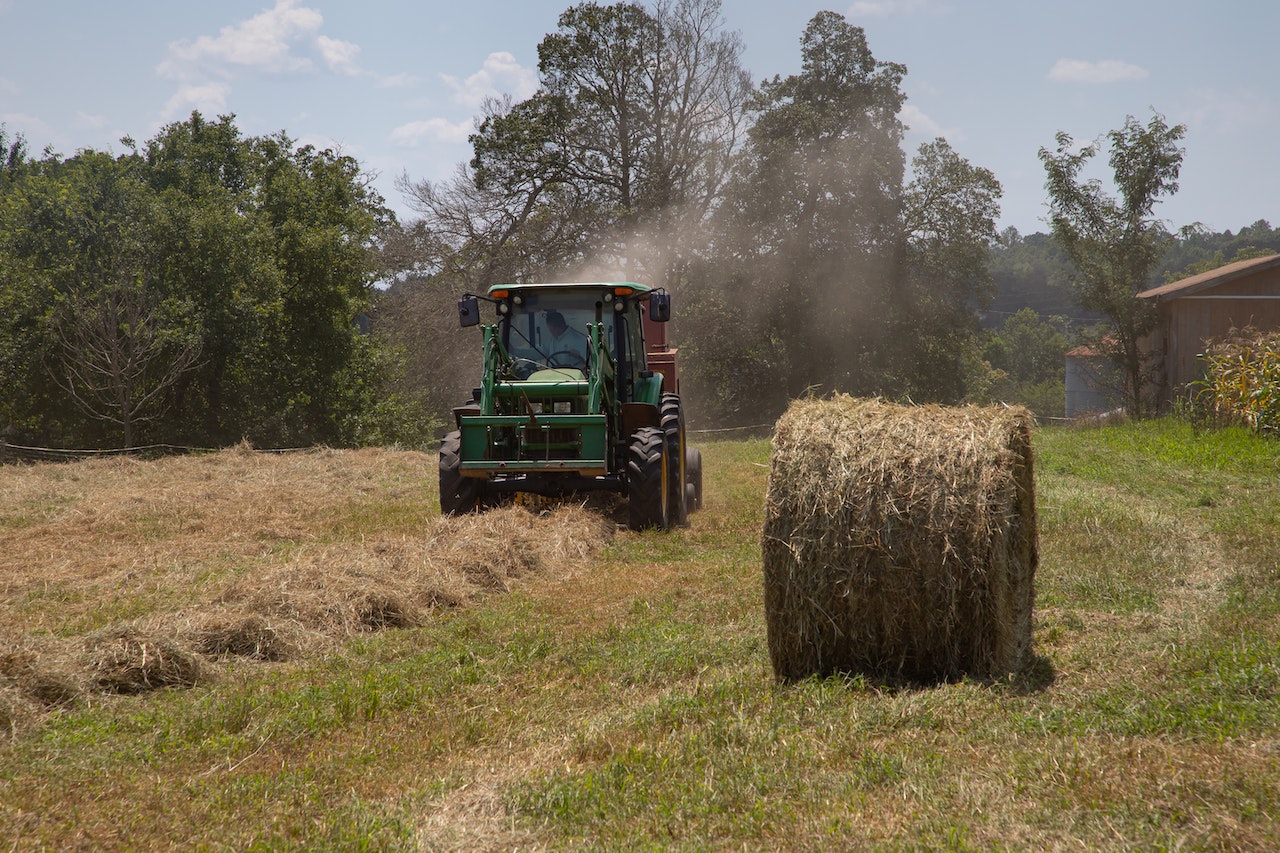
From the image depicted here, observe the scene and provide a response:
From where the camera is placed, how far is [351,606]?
567 centimetres

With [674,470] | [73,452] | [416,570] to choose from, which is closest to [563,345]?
[674,470]

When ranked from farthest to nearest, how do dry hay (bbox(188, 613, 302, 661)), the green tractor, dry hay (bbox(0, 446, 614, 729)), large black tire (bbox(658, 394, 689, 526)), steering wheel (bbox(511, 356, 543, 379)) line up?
steering wheel (bbox(511, 356, 543, 379)), large black tire (bbox(658, 394, 689, 526)), the green tractor, dry hay (bbox(188, 613, 302, 661)), dry hay (bbox(0, 446, 614, 729))

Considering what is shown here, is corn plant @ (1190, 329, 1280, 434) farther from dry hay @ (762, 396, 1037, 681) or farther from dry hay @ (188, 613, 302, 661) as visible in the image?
dry hay @ (188, 613, 302, 661)

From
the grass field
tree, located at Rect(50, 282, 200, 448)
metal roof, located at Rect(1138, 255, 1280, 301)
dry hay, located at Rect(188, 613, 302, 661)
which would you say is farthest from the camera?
metal roof, located at Rect(1138, 255, 1280, 301)

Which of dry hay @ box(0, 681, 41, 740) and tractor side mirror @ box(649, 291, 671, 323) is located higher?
tractor side mirror @ box(649, 291, 671, 323)

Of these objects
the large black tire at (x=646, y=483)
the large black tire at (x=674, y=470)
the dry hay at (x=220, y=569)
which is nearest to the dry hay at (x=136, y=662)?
the dry hay at (x=220, y=569)

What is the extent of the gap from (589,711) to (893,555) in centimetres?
146

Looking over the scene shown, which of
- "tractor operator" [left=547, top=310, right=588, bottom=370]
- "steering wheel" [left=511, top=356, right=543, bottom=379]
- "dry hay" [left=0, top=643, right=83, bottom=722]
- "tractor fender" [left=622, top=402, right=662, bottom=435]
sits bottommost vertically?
"dry hay" [left=0, top=643, right=83, bottom=722]

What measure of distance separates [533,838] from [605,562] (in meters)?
4.57

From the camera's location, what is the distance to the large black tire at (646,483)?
28.7 ft

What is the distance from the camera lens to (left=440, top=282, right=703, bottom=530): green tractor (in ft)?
28.6

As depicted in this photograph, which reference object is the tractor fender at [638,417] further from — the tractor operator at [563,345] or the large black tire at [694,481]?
the large black tire at [694,481]

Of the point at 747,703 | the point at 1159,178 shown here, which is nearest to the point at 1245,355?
the point at 1159,178

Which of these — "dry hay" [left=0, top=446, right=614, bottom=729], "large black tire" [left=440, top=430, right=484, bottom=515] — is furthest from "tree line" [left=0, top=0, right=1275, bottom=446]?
"large black tire" [left=440, top=430, right=484, bottom=515]
